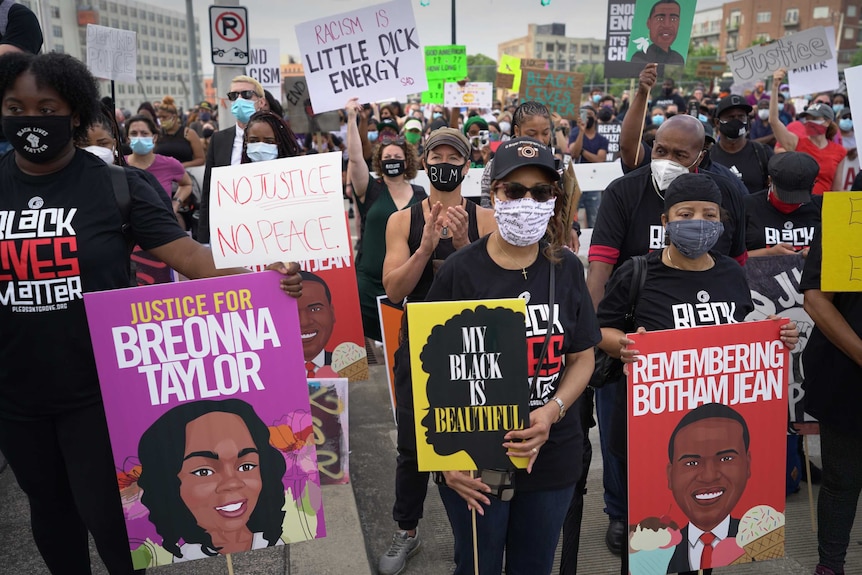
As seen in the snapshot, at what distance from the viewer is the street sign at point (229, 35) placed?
7.48 meters

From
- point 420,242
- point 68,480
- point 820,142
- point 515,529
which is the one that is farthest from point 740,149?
point 68,480

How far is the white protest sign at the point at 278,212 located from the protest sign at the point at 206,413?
0.85ft

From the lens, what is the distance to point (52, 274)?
2539 mm

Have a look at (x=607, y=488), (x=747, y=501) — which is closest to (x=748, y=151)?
(x=607, y=488)

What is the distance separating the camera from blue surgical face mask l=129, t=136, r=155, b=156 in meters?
6.25

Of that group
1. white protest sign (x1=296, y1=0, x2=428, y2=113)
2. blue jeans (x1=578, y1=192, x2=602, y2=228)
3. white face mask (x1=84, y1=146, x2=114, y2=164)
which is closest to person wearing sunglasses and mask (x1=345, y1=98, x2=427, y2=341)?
white protest sign (x1=296, y1=0, x2=428, y2=113)

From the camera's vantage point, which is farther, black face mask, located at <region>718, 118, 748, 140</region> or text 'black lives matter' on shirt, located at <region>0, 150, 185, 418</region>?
black face mask, located at <region>718, 118, 748, 140</region>

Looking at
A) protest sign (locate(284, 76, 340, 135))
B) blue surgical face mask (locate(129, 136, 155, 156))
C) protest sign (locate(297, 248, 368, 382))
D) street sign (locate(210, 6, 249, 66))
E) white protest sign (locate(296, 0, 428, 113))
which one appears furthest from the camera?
protest sign (locate(284, 76, 340, 135))

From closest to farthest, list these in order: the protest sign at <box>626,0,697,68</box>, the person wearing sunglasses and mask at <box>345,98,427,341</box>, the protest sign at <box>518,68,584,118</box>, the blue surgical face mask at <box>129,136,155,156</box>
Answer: the person wearing sunglasses and mask at <box>345,98,427,341</box> < the protest sign at <box>626,0,697,68</box> < the blue surgical face mask at <box>129,136,155,156</box> < the protest sign at <box>518,68,584,118</box>

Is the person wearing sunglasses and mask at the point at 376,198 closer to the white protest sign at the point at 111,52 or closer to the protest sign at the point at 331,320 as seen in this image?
the protest sign at the point at 331,320

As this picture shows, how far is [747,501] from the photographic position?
9.76 ft

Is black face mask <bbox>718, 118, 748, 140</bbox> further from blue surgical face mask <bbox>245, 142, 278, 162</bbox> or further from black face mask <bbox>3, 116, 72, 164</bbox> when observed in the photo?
black face mask <bbox>3, 116, 72, 164</bbox>

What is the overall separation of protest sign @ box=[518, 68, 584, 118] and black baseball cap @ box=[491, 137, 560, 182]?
6893mm

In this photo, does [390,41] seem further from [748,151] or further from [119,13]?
[119,13]
